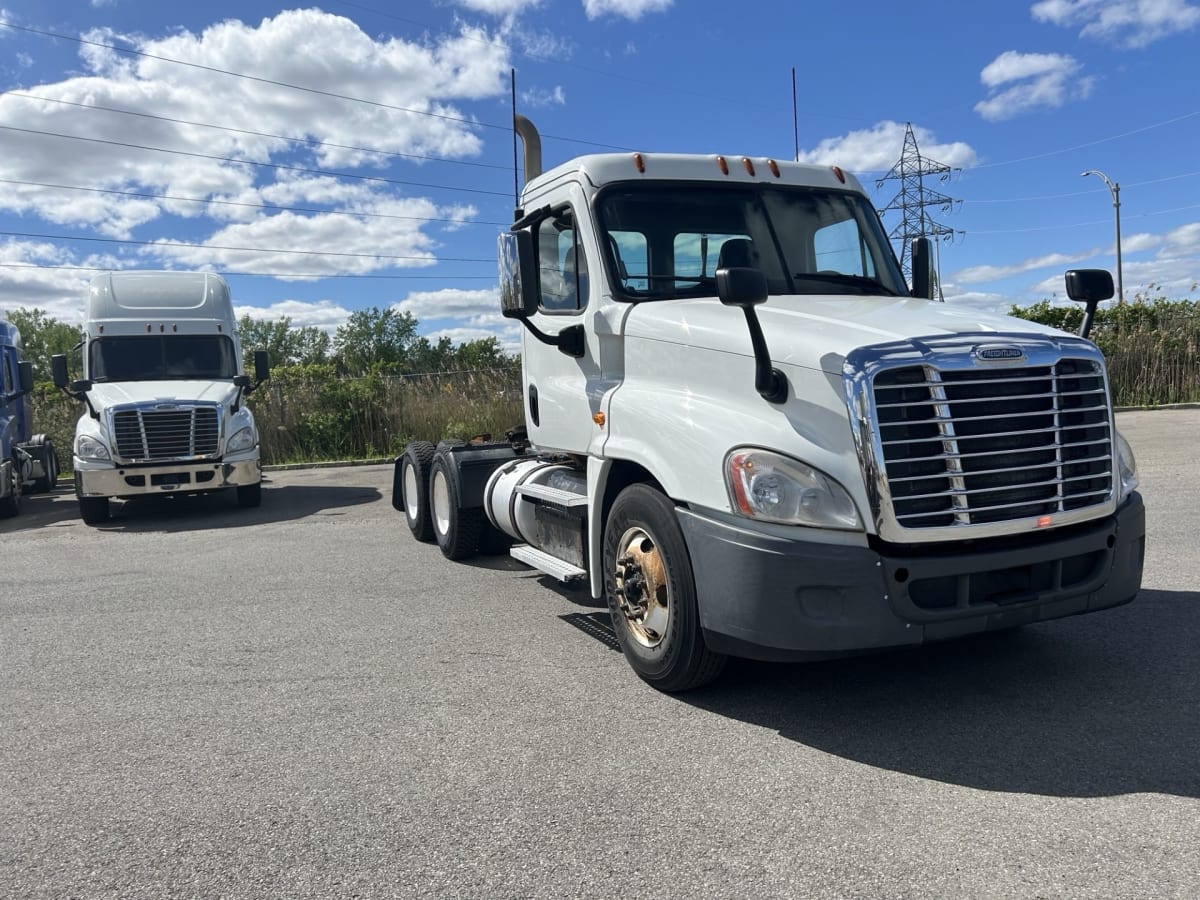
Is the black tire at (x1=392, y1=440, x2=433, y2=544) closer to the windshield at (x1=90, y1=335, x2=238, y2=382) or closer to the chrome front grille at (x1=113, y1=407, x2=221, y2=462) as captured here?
the chrome front grille at (x1=113, y1=407, x2=221, y2=462)

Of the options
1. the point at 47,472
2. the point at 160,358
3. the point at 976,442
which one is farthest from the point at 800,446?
the point at 47,472

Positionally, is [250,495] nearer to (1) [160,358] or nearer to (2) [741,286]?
(1) [160,358]

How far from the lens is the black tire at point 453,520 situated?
26.5 feet

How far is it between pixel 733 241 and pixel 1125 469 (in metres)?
2.41

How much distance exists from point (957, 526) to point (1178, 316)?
66.6 feet

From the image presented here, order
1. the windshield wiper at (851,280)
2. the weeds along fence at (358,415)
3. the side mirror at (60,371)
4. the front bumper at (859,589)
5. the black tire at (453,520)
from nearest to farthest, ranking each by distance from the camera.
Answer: the front bumper at (859,589), the windshield wiper at (851,280), the black tire at (453,520), the side mirror at (60,371), the weeds along fence at (358,415)

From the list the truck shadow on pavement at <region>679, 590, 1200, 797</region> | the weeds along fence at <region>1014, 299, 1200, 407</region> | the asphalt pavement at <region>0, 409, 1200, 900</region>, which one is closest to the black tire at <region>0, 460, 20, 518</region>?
the asphalt pavement at <region>0, 409, 1200, 900</region>

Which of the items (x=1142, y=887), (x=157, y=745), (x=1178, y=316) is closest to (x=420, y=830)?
(x=157, y=745)

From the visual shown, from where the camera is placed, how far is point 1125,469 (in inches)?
181

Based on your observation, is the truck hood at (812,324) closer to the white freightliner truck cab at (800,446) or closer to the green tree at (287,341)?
the white freightliner truck cab at (800,446)

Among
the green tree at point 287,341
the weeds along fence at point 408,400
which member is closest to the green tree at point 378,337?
the green tree at point 287,341

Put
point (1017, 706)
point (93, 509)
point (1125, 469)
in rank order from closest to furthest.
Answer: point (1017, 706)
point (1125, 469)
point (93, 509)

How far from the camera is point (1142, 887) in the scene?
276 cm

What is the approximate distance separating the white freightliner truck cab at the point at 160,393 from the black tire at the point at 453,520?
5.23 m
